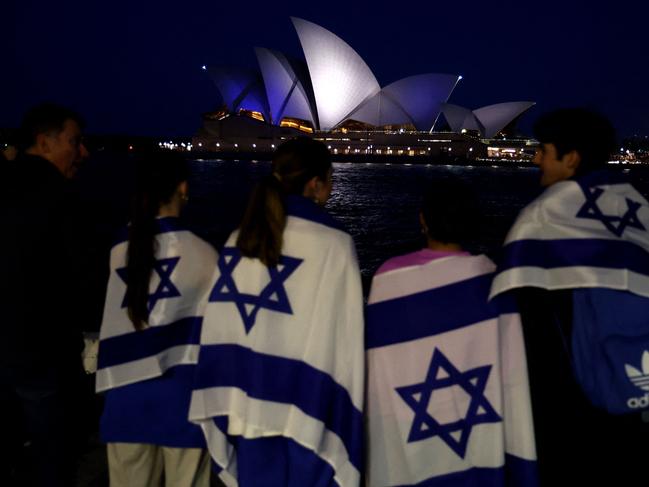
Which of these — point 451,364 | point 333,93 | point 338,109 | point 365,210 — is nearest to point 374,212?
point 365,210

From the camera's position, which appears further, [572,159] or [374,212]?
[374,212]

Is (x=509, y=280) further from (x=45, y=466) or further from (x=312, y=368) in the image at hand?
(x=45, y=466)

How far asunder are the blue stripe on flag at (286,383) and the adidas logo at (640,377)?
64 cm

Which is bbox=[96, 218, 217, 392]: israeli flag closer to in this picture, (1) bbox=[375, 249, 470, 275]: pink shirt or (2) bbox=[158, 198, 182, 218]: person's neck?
(2) bbox=[158, 198, 182, 218]: person's neck

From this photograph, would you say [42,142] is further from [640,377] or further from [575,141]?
[640,377]

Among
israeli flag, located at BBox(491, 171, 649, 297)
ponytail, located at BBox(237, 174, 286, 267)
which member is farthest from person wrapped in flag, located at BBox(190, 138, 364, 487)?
israeli flag, located at BBox(491, 171, 649, 297)

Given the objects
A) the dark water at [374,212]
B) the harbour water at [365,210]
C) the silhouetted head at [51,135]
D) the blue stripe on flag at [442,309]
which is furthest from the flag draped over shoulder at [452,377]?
the harbour water at [365,210]

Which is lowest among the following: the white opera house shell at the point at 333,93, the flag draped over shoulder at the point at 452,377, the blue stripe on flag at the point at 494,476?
the blue stripe on flag at the point at 494,476

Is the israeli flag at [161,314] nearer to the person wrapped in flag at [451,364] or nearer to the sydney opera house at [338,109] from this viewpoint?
the person wrapped in flag at [451,364]

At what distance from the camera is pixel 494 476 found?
1311mm

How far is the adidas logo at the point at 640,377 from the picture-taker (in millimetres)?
1180

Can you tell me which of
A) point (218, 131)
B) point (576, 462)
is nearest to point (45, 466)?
point (576, 462)

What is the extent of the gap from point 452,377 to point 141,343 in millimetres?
804

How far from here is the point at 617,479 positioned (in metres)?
1.64
